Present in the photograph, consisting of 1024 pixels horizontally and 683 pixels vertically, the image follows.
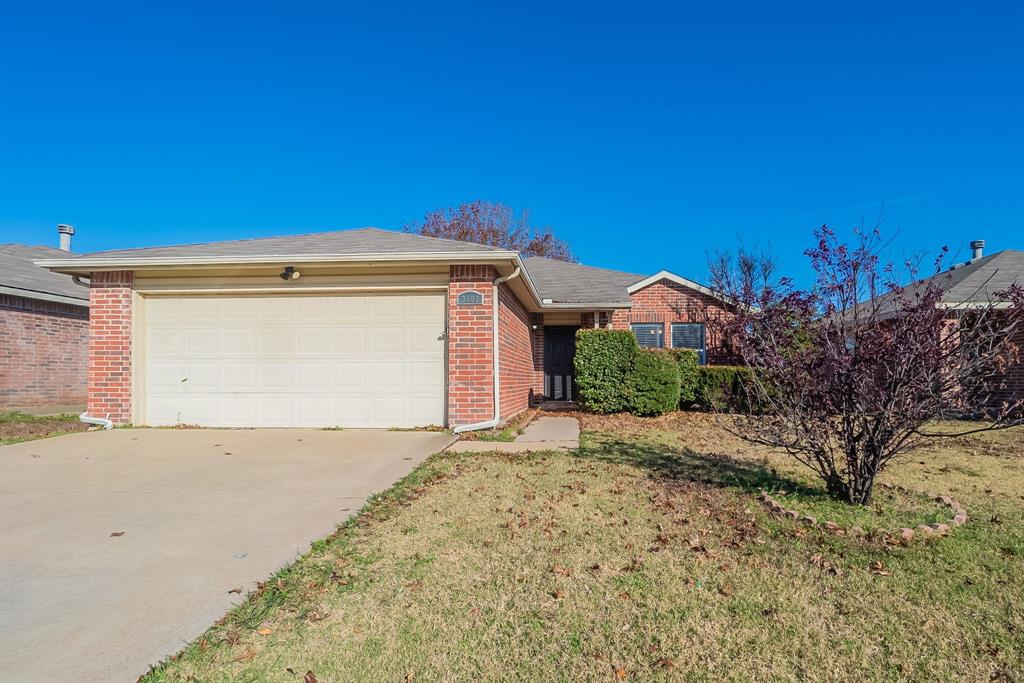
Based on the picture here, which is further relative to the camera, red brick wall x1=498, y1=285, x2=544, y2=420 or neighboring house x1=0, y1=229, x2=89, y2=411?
neighboring house x1=0, y1=229, x2=89, y2=411

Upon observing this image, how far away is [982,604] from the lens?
2.65 m

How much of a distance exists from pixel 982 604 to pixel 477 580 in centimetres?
238

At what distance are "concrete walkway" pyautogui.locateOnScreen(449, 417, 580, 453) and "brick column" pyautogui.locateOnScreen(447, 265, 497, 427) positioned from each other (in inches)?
30.9

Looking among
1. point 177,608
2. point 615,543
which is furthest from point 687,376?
point 177,608

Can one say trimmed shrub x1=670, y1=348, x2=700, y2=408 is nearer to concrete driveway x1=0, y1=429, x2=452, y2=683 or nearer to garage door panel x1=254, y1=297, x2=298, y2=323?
concrete driveway x1=0, y1=429, x2=452, y2=683

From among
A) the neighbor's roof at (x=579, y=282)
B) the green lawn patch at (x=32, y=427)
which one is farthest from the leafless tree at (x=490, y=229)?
the green lawn patch at (x=32, y=427)

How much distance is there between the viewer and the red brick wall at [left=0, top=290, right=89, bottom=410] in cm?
1207

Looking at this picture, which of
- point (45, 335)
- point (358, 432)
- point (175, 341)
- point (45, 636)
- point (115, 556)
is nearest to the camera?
point (45, 636)

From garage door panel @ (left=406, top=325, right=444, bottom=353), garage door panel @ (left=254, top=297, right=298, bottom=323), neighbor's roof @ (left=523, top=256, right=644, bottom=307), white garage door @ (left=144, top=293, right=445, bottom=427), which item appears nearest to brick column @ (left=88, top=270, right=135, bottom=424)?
white garage door @ (left=144, top=293, right=445, bottom=427)

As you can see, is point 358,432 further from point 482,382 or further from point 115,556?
point 115,556

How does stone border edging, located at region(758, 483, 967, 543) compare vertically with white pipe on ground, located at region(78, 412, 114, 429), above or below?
below

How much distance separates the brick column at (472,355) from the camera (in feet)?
27.0

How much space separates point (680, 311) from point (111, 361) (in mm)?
12107

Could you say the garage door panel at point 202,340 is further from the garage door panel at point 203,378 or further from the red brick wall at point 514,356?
the red brick wall at point 514,356
